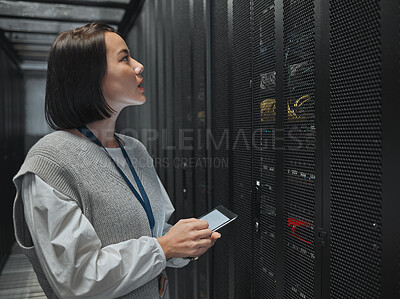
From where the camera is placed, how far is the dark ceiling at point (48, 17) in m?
3.92

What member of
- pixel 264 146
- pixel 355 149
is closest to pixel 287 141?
pixel 264 146

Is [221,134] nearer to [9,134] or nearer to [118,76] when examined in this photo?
[118,76]

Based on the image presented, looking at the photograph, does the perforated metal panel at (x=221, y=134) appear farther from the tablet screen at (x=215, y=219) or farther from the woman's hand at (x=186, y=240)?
the woman's hand at (x=186, y=240)

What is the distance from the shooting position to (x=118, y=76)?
3.67 ft

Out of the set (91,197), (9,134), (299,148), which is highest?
(9,134)

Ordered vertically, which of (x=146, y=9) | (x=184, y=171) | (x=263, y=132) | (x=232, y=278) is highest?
(x=146, y=9)

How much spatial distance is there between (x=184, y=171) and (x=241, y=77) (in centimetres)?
111

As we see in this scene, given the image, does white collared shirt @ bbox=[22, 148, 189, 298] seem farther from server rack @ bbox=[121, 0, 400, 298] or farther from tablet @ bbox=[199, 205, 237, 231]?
server rack @ bbox=[121, 0, 400, 298]

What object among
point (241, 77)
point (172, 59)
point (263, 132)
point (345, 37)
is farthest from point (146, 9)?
point (345, 37)

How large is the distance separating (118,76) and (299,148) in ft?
2.07

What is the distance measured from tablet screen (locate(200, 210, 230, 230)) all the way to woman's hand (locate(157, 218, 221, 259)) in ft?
0.22

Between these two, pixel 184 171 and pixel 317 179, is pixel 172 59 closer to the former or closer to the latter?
pixel 184 171

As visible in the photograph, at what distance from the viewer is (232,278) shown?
164 centimetres

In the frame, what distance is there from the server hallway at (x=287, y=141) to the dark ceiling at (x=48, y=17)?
1.61 meters
